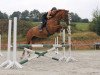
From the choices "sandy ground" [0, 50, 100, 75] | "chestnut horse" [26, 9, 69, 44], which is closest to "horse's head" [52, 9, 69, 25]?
"chestnut horse" [26, 9, 69, 44]

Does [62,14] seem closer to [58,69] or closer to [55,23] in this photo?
[55,23]

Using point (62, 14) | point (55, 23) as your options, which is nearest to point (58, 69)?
point (55, 23)

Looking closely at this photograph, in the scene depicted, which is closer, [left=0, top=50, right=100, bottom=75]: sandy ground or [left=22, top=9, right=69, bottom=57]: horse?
[left=0, top=50, right=100, bottom=75]: sandy ground

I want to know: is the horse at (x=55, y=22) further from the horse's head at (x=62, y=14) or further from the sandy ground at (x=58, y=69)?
the sandy ground at (x=58, y=69)

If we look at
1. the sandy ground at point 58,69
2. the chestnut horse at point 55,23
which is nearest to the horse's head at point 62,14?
the chestnut horse at point 55,23

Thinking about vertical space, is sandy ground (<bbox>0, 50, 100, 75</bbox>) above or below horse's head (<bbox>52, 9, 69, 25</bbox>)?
below

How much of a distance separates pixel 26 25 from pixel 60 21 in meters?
20.6

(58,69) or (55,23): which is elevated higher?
(55,23)

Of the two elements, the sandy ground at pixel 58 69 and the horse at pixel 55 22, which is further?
the horse at pixel 55 22

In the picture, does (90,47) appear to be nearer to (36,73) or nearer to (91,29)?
(91,29)

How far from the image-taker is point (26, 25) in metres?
35.5

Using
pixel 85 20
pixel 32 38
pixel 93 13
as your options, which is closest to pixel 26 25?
pixel 93 13

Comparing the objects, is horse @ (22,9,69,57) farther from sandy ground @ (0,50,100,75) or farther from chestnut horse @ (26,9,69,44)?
sandy ground @ (0,50,100,75)

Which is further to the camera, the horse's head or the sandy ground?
the horse's head
